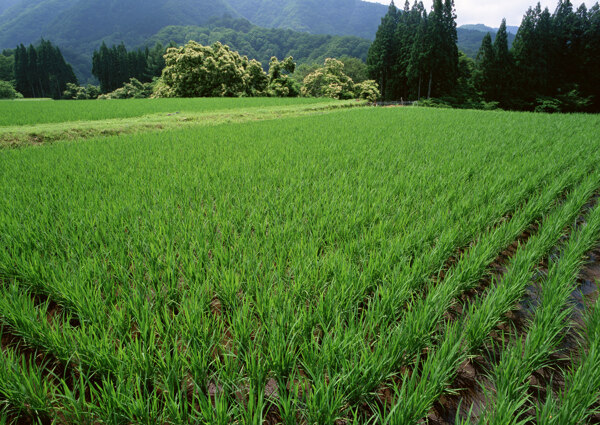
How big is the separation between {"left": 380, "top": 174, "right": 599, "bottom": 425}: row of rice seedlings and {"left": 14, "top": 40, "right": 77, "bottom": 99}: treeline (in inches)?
2355

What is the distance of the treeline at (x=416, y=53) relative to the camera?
98.7 feet

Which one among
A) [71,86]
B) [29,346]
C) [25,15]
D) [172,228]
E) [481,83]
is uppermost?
[25,15]

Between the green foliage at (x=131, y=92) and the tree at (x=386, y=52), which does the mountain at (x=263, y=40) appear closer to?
the tree at (x=386, y=52)

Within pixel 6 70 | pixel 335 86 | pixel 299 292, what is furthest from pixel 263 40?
pixel 299 292

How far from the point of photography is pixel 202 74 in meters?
27.3

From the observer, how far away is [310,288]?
1661 millimetres

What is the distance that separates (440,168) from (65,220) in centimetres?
415

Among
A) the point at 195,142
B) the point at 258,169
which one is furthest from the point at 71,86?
the point at 258,169

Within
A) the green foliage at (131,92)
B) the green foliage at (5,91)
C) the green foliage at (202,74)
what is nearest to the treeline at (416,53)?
the green foliage at (202,74)

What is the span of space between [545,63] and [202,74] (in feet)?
107

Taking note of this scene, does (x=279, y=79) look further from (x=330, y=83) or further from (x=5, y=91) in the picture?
(x=5, y=91)

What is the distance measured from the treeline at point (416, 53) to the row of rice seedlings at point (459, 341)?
3384 cm

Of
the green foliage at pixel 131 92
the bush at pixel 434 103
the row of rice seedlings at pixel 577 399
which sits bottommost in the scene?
the row of rice seedlings at pixel 577 399

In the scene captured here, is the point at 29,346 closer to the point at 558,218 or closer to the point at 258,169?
the point at 258,169
